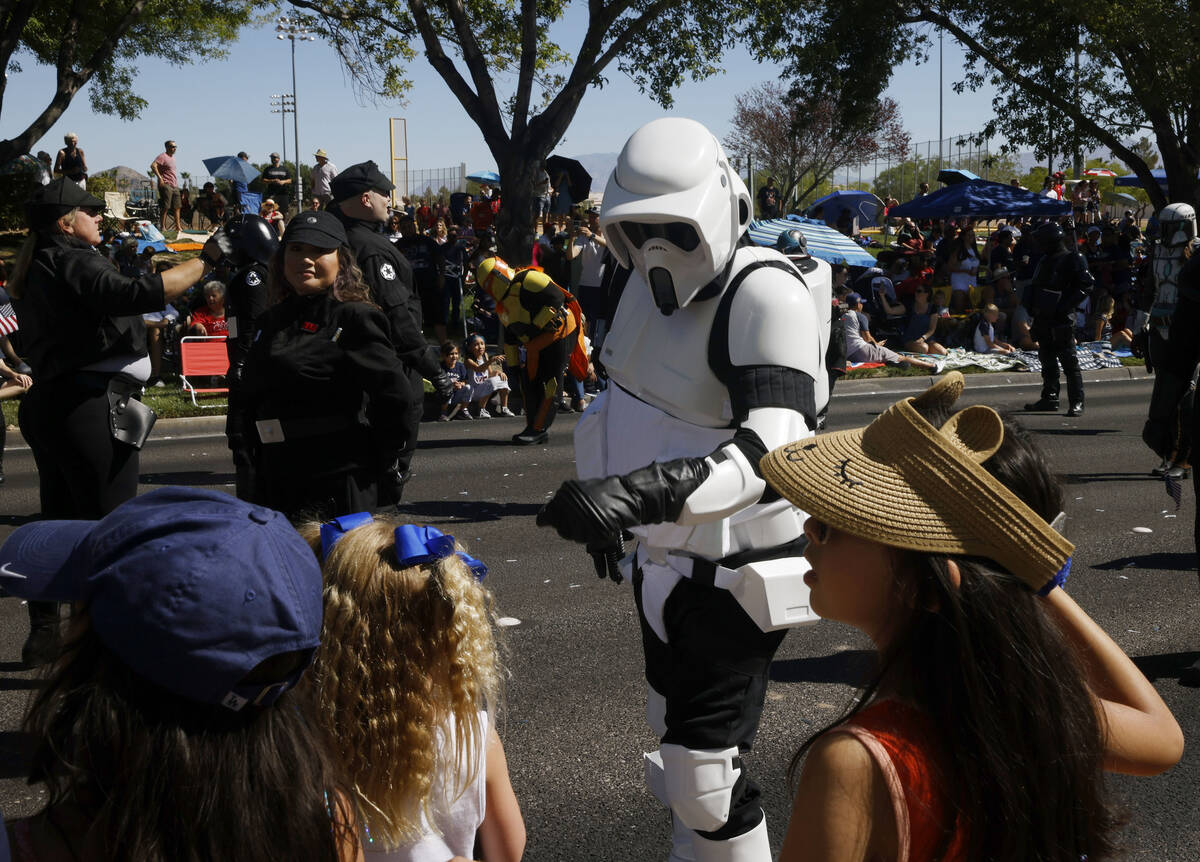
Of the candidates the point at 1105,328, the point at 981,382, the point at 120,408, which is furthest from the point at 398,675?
the point at 1105,328

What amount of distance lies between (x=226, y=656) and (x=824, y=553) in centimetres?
84

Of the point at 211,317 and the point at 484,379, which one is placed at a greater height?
the point at 211,317

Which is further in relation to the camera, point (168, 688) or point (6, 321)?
point (6, 321)

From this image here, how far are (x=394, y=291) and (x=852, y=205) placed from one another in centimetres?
3104

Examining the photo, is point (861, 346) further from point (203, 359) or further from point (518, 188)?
point (203, 359)

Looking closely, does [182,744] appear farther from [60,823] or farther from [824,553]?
[824,553]

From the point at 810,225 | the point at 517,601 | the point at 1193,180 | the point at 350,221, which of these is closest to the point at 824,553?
the point at 517,601

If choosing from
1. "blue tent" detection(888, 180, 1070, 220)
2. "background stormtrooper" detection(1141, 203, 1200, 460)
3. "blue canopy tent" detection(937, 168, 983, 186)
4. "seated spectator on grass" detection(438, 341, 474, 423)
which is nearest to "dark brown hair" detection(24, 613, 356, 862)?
"background stormtrooper" detection(1141, 203, 1200, 460)

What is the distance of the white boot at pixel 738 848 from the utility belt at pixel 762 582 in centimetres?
50

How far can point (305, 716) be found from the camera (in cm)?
160

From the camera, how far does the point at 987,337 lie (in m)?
16.6

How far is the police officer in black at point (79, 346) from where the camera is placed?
15.0 feet

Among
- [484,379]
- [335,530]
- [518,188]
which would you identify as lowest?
[484,379]

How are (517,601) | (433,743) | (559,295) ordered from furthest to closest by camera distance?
1. (559,295)
2. (517,601)
3. (433,743)
